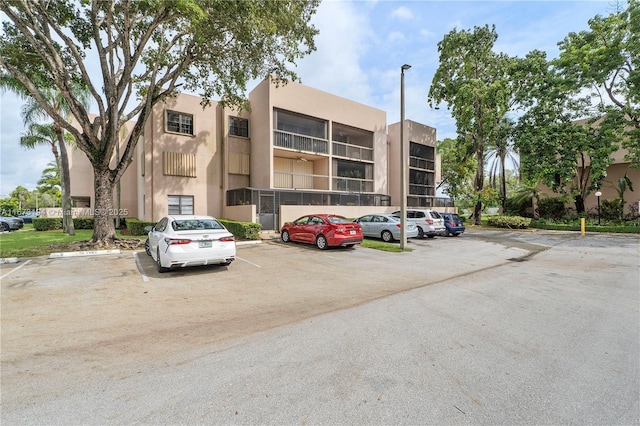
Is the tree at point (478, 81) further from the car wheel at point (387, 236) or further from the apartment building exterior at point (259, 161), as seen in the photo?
the car wheel at point (387, 236)

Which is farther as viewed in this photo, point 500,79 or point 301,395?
point 500,79

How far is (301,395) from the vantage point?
2.74m

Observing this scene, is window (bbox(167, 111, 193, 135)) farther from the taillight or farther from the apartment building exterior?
the taillight

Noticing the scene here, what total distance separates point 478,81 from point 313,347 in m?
25.8

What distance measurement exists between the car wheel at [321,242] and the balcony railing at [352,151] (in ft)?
35.8

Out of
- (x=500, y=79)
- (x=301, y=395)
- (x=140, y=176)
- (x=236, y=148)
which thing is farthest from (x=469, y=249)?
(x=140, y=176)

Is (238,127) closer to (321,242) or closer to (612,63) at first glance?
(321,242)

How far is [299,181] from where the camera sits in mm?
20891

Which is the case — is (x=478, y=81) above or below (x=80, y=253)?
above

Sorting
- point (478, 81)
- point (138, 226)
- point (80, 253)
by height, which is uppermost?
point (478, 81)

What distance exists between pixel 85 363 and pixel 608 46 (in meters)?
28.9

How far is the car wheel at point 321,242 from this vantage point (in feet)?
40.2

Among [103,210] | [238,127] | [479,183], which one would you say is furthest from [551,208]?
[103,210]

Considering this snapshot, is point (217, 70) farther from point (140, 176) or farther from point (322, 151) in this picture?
point (140, 176)
